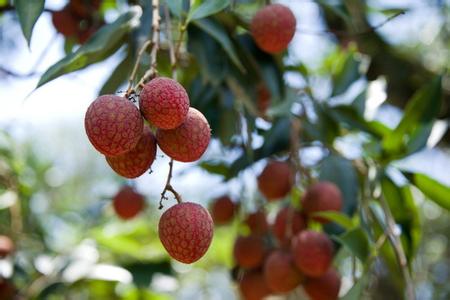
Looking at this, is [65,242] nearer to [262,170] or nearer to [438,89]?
[262,170]

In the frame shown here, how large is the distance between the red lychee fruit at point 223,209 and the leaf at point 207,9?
51cm

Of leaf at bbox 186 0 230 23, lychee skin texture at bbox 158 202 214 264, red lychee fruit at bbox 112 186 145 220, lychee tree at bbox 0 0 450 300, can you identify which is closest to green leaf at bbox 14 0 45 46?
lychee tree at bbox 0 0 450 300

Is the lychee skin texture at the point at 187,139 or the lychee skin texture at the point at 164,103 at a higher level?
the lychee skin texture at the point at 164,103

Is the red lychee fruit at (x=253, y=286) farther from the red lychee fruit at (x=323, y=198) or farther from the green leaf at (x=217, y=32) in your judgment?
the green leaf at (x=217, y=32)

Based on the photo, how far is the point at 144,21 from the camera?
874 millimetres

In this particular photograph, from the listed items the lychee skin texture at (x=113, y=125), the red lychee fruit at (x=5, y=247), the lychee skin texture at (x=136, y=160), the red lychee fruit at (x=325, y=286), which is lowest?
the red lychee fruit at (x=5, y=247)

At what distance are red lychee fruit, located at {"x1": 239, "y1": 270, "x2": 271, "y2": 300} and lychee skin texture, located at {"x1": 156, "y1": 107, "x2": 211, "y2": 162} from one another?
522mm

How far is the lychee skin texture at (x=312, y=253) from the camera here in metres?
0.94

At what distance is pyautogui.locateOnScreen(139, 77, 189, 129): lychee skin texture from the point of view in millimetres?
568

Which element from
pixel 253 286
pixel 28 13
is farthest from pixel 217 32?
pixel 253 286

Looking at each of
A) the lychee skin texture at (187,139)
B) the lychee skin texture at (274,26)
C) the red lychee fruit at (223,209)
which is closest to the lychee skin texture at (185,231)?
the lychee skin texture at (187,139)

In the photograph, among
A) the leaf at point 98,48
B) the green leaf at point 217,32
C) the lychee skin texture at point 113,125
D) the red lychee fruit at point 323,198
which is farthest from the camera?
the red lychee fruit at point 323,198

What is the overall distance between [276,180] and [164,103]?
0.52 m

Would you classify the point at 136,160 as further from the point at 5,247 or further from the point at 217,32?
the point at 5,247
